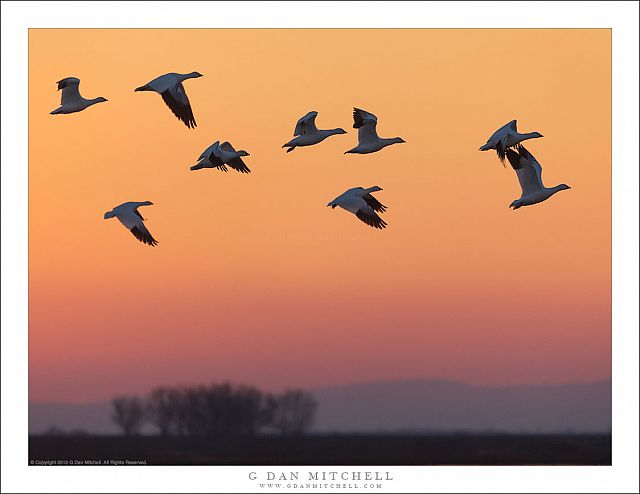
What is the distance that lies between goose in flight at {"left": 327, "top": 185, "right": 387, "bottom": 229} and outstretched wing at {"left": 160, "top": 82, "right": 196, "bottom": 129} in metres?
3.16

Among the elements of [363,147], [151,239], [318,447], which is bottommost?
[318,447]

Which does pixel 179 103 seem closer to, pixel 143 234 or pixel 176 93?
pixel 176 93

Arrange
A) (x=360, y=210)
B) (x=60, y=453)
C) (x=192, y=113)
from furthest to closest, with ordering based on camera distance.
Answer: (x=60, y=453) → (x=360, y=210) → (x=192, y=113)

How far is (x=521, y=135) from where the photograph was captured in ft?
92.1

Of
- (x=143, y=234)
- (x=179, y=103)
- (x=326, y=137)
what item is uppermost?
(x=179, y=103)

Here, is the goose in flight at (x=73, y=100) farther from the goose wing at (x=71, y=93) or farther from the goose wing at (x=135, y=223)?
the goose wing at (x=135, y=223)

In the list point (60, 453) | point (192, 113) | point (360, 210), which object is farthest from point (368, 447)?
point (192, 113)

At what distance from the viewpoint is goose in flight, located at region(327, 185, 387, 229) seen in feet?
98.9

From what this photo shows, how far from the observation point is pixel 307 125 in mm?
30531

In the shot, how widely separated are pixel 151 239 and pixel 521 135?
24.8ft

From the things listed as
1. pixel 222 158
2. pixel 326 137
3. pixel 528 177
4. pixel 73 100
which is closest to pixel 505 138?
pixel 528 177

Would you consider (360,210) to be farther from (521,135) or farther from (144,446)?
(144,446)

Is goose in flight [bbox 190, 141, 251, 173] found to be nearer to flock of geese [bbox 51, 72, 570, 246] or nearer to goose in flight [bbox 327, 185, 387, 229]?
flock of geese [bbox 51, 72, 570, 246]

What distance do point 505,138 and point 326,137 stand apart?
4.31 m
